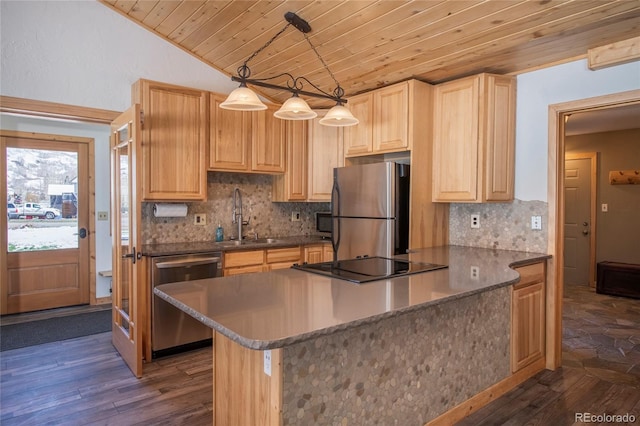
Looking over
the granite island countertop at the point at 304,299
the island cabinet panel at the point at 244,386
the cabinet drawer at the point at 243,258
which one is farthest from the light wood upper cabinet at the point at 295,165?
the island cabinet panel at the point at 244,386

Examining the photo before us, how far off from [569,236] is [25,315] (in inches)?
293

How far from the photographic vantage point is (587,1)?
2.16 m

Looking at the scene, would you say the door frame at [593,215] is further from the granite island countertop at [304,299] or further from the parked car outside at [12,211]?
the parked car outside at [12,211]

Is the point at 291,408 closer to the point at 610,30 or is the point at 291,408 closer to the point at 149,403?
the point at 149,403

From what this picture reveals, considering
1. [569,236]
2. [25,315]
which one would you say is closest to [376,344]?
[25,315]

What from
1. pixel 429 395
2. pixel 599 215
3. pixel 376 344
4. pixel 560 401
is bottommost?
pixel 560 401

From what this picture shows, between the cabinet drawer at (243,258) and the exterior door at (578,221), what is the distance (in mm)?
4903

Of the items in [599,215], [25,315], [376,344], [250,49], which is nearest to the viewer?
[376,344]

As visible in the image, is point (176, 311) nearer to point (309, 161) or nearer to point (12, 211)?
point (309, 161)

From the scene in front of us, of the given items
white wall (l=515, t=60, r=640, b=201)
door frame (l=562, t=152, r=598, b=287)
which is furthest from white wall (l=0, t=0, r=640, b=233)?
door frame (l=562, t=152, r=598, b=287)

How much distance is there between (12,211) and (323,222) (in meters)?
3.51

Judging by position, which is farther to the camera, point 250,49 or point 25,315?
point 25,315

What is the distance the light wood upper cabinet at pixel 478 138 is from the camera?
3.06 m

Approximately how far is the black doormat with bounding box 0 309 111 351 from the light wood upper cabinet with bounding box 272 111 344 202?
2333mm
